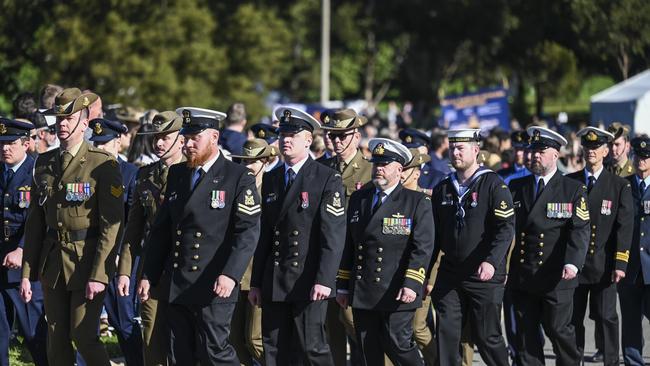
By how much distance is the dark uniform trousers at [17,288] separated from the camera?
9828 millimetres

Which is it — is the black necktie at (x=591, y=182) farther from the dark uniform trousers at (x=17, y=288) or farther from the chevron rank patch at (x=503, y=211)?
the dark uniform trousers at (x=17, y=288)

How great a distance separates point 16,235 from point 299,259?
246cm

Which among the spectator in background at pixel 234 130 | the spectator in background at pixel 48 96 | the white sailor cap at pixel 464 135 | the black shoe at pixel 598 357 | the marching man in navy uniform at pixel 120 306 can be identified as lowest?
the black shoe at pixel 598 357

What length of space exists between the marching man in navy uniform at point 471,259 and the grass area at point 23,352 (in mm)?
3648

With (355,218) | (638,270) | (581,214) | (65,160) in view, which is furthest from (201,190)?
(638,270)

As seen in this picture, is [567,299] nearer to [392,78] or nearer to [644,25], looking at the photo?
[644,25]

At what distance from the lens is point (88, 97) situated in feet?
29.8

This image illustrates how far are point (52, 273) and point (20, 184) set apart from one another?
130 centimetres

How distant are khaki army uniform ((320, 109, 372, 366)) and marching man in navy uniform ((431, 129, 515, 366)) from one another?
97cm

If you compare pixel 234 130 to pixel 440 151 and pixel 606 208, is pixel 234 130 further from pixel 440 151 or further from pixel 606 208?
pixel 606 208

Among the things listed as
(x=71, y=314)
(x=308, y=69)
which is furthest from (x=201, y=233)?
(x=308, y=69)

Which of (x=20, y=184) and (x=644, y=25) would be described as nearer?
(x=20, y=184)

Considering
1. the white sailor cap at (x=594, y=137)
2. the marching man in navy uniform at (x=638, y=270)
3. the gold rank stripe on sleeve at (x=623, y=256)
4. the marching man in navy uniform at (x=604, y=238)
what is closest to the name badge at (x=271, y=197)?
the marching man in navy uniform at (x=604, y=238)

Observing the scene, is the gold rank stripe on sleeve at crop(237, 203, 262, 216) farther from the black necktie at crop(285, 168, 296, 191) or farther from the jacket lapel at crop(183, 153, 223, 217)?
the black necktie at crop(285, 168, 296, 191)
